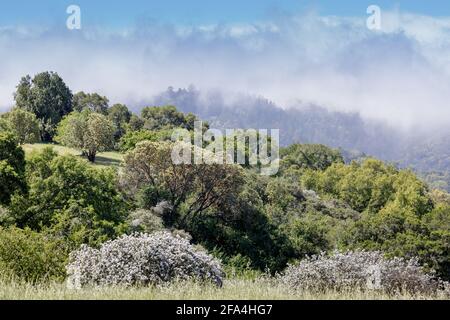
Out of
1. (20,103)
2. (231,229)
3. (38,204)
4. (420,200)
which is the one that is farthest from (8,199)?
(20,103)

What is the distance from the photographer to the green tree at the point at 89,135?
6247 centimetres

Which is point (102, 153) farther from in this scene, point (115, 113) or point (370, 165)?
point (370, 165)

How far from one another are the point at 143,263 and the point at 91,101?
97305 mm

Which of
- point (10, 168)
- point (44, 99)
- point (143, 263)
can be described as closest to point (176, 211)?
point (10, 168)

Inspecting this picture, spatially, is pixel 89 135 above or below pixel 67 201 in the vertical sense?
above

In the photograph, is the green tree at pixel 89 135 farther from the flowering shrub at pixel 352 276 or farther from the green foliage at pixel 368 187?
the flowering shrub at pixel 352 276

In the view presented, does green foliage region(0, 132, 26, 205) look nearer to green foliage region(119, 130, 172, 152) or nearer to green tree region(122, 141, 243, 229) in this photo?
green tree region(122, 141, 243, 229)

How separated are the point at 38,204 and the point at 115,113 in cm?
7154

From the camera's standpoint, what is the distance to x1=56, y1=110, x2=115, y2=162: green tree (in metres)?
62.5

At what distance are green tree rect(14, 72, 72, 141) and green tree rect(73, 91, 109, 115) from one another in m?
12.3

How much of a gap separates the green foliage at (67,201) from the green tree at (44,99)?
175 feet

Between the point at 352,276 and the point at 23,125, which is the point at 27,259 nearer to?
the point at 352,276

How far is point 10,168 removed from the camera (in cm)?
2619

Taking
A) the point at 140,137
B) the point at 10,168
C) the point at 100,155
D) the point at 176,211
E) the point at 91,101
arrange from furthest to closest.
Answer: the point at 91,101
the point at 140,137
the point at 100,155
the point at 176,211
the point at 10,168
